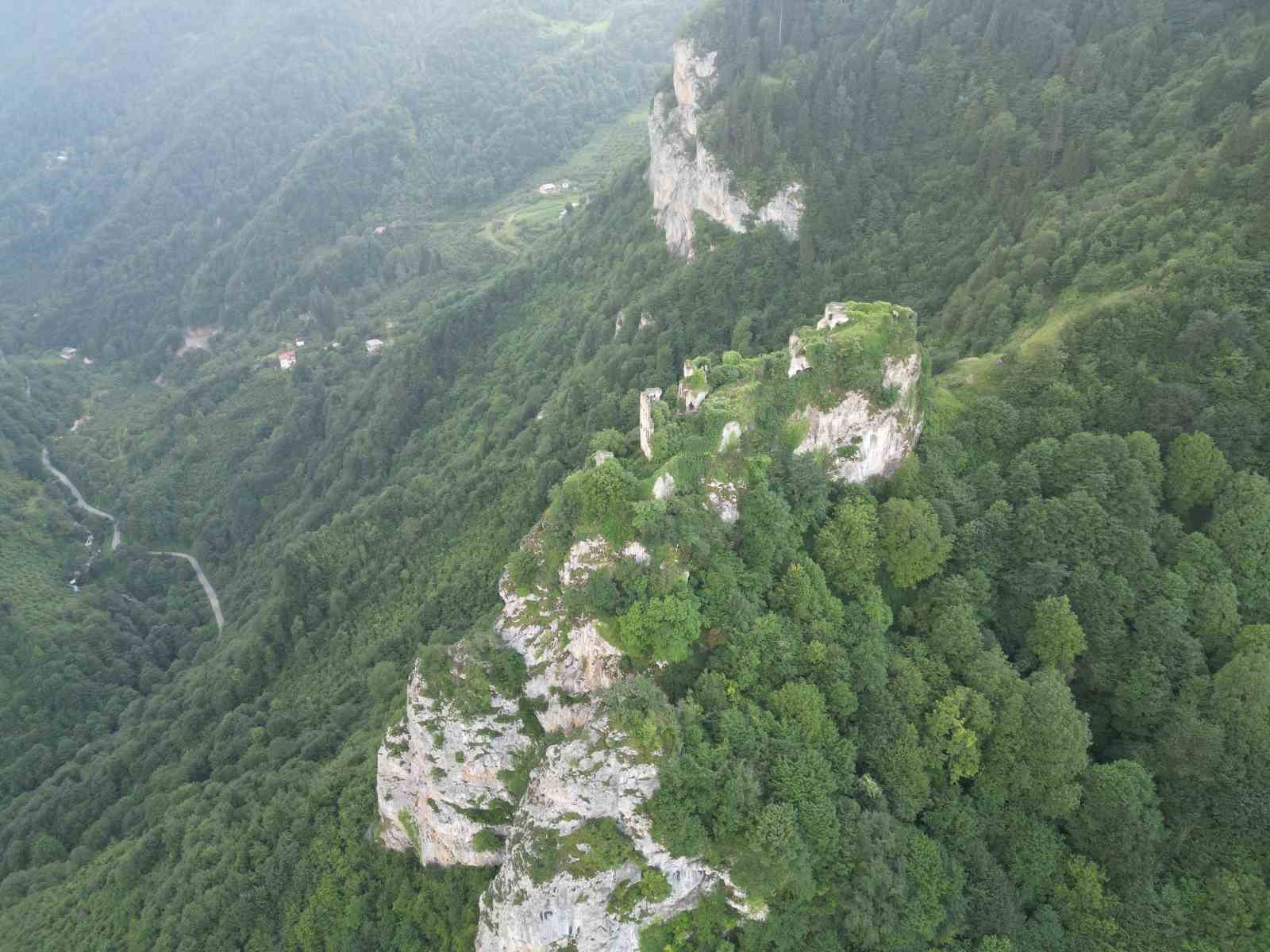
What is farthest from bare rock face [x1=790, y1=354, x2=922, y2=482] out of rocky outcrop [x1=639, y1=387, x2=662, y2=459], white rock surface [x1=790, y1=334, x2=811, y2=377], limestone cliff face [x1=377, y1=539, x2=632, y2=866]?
limestone cliff face [x1=377, y1=539, x2=632, y2=866]

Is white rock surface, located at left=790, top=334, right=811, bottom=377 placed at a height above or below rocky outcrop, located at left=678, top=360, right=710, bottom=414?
below

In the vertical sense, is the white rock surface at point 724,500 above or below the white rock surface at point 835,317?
below

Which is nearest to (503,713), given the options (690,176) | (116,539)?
(690,176)

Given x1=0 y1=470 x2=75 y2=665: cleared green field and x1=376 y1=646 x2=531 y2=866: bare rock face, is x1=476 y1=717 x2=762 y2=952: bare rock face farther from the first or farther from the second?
x1=0 y1=470 x2=75 y2=665: cleared green field

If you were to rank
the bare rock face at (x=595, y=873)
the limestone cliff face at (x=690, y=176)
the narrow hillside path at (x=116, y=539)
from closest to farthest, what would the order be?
the bare rock face at (x=595, y=873)
the limestone cliff face at (x=690, y=176)
the narrow hillside path at (x=116, y=539)

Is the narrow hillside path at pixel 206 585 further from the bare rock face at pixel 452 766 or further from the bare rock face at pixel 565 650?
the bare rock face at pixel 565 650

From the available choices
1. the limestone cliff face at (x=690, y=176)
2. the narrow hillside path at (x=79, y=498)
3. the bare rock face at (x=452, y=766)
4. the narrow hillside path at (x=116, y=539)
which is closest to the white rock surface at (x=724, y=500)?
the bare rock face at (x=452, y=766)
